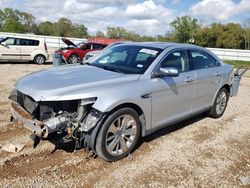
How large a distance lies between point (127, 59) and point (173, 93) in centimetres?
97

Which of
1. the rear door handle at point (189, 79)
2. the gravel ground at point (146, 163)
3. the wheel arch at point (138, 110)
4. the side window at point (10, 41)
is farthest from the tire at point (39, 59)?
the wheel arch at point (138, 110)

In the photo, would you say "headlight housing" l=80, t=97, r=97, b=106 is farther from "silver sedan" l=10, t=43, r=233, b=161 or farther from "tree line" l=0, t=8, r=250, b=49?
"tree line" l=0, t=8, r=250, b=49

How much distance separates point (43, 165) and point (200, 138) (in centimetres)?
282

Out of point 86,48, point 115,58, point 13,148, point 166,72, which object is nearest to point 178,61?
point 166,72

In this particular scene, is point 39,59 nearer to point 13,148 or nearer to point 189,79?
point 13,148

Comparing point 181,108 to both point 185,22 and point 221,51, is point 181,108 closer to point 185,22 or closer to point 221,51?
point 221,51

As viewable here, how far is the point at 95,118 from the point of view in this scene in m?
3.43

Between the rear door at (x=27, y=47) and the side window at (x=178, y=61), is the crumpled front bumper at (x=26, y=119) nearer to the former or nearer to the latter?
the side window at (x=178, y=61)

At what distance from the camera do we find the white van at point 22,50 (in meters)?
14.1

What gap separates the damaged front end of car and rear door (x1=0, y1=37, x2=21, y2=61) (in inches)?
466

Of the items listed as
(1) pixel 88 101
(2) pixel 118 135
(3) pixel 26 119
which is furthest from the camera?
(2) pixel 118 135

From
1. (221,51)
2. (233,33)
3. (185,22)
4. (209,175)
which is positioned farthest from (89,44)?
(233,33)

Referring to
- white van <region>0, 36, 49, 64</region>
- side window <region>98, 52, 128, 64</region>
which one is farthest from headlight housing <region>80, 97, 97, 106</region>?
white van <region>0, 36, 49, 64</region>

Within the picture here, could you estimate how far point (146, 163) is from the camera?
3.85 metres
